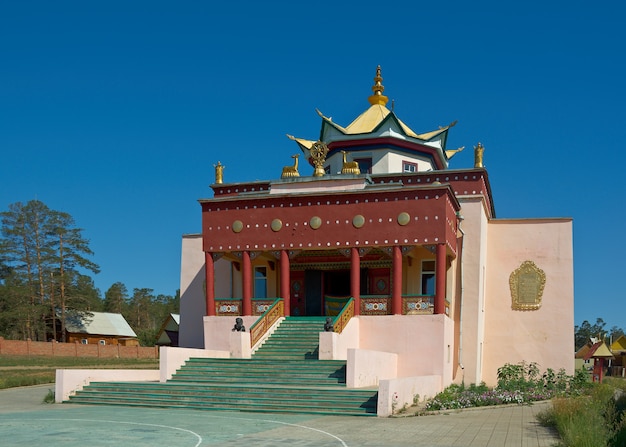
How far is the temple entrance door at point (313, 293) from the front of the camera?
27922mm

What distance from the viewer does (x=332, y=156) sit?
103ft

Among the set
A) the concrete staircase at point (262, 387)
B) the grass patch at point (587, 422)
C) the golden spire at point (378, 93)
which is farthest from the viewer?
the golden spire at point (378, 93)

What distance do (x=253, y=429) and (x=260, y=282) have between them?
14589mm

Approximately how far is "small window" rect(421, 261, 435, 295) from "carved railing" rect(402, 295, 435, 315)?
7.89 feet

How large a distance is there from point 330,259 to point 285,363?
22.6 ft

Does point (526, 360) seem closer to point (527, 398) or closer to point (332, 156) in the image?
point (527, 398)

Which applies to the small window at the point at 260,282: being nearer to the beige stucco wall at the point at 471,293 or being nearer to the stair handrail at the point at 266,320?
the stair handrail at the point at 266,320

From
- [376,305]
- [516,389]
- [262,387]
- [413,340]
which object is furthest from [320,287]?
[262,387]

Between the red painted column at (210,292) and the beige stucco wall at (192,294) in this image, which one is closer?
the red painted column at (210,292)

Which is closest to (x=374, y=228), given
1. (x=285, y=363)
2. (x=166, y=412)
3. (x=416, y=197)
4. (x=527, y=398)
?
(x=416, y=197)

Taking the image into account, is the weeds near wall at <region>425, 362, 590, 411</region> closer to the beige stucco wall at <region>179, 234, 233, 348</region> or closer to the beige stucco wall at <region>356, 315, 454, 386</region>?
the beige stucco wall at <region>356, 315, 454, 386</region>

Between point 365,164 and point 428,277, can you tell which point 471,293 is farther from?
point 365,164

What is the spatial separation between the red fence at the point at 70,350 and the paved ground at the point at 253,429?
28.8 metres

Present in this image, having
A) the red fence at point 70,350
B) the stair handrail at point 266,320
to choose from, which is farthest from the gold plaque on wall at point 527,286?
the red fence at point 70,350
